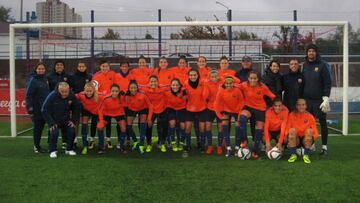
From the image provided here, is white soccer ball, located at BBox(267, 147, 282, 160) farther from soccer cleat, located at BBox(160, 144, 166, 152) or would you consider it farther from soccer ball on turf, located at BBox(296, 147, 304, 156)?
soccer cleat, located at BBox(160, 144, 166, 152)

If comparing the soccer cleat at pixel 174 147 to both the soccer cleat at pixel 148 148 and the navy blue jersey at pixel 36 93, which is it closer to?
the soccer cleat at pixel 148 148

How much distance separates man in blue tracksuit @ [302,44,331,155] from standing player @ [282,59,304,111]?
110 mm

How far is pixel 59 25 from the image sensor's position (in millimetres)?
8977

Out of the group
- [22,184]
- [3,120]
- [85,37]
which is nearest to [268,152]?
[22,184]

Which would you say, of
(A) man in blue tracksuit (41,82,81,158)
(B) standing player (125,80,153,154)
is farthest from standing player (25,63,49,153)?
(B) standing player (125,80,153,154)

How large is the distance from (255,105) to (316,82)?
3.70ft

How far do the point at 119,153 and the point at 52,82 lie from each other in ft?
5.92

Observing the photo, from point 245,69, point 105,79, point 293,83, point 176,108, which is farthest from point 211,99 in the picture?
point 105,79

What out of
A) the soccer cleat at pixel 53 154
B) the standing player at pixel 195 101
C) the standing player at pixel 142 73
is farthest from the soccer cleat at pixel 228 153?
the soccer cleat at pixel 53 154

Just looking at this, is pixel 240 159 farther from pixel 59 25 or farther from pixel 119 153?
pixel 59 25

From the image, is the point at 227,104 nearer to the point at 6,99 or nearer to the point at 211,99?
the point at 211,99

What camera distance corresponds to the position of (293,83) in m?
7.23

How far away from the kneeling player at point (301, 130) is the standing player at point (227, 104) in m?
0.85

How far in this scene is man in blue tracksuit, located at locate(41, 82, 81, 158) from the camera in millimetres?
7137
